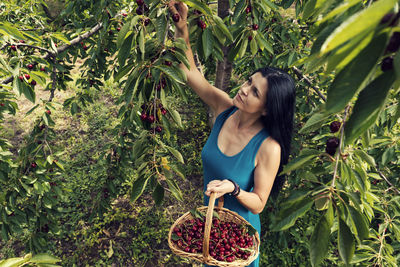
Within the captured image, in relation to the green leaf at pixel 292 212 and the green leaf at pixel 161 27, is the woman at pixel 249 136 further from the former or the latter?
the green leaf at pixel 292 212

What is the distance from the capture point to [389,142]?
1.81 m

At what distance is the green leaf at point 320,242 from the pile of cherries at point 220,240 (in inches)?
32.9

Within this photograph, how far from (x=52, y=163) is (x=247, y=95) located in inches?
61.8

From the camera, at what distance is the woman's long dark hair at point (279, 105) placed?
139cm

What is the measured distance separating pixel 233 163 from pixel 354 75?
119cm

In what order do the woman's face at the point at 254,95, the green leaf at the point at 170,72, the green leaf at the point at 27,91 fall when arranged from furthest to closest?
1. the green leaf at the point at 27,91
2. the woman's face at the point at 254,95
3. the green leaf at the point at 170,72

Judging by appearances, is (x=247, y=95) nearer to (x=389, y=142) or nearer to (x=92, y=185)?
(x=389, y=142)

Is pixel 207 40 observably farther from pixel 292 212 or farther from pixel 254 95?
pixel 292 212

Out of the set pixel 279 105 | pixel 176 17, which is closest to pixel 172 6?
pixel 176 17

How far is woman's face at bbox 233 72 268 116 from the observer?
1.43 m

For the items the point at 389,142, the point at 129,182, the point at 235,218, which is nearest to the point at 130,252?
the point at 129,182

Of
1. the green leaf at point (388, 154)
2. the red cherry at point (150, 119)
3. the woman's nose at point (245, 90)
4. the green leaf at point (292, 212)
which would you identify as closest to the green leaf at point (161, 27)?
the red cherry at point (150, 119)

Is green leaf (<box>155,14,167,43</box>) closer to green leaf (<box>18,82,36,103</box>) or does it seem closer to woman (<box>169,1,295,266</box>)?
woman (<box>169,1,295,266</box>)

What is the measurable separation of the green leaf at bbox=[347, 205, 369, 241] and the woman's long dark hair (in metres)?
0.80
